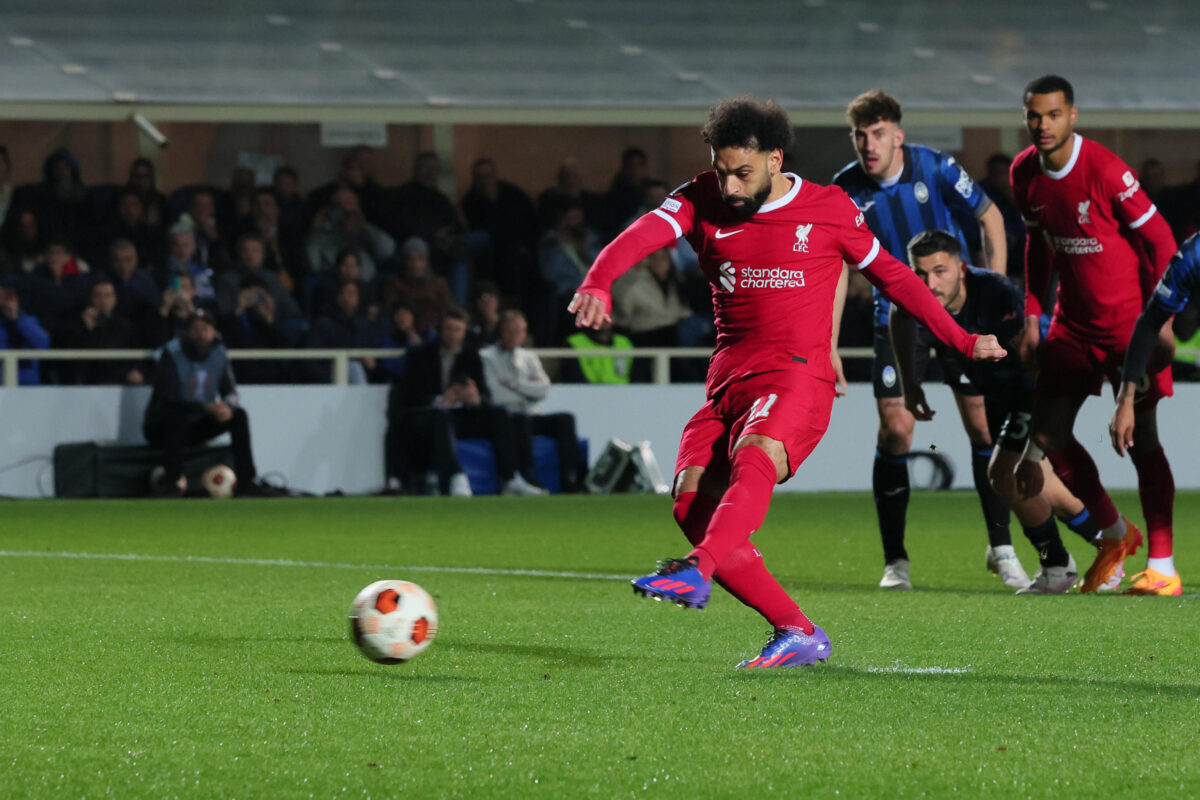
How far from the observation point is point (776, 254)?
5.07 m

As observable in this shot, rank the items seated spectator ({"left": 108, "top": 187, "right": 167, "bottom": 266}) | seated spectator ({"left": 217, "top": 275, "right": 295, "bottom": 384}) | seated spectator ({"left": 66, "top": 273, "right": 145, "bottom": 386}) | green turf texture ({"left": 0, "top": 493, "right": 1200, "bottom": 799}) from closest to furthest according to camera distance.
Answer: green turf texture ({"left": 0, "top": 493, "right": 1200, "bottom": 799}) < seated spectator ({"left": 66, "top": 273, "right": 145, "bottom": 386}) < seated spectator ({"left": 217, "top": 275, "right": 295, "bottom": 384}) < seated spectator ({"left": 108, "top": 187, "right": 167, "bottom": 266})

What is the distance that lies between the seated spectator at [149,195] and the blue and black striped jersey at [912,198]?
9.65 metres

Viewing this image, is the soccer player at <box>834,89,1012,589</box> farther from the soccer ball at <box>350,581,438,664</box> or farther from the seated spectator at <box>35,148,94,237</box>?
the seated spectator at <box>35,148,94,237</box>

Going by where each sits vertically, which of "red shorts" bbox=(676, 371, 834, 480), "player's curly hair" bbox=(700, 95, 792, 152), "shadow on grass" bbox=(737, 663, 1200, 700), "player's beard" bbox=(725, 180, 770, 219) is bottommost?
"shadow on grass" bbox=(737, 663, 1200, 700)

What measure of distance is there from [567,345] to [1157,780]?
13.5 m

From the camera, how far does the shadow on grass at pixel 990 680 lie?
14.7ft

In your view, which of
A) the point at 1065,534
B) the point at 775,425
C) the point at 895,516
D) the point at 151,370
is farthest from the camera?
the point at 151,370

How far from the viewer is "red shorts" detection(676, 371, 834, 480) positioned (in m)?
4.96

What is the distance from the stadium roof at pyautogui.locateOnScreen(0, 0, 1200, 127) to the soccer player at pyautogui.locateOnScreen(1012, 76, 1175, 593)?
9.29 m

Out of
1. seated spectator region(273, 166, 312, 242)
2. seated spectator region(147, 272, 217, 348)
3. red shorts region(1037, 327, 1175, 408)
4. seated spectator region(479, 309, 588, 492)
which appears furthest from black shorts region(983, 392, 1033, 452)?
seated spectator region(273, 166, 312, 242)

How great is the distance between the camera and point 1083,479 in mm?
7660

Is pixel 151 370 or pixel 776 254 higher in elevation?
pixel 776 254

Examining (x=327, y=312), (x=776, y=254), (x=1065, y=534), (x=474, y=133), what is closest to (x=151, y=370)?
(x=327, y=312)

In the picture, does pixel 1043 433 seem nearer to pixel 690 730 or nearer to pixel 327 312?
pixel 690 730
